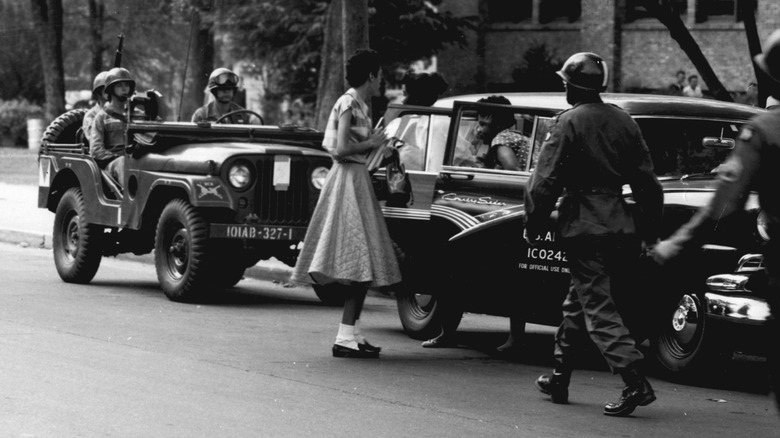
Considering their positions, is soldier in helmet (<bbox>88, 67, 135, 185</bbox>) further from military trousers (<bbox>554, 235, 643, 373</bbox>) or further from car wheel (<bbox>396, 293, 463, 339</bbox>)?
military trousers (<bbox>554, 235, 643, 373</bbox>)

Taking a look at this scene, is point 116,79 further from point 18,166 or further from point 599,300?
point 18,166

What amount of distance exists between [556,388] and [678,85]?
23452mm

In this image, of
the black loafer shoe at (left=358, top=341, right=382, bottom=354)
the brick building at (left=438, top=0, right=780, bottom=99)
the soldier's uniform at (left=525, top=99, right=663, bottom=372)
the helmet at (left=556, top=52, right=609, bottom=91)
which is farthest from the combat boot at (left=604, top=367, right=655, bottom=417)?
the brick building at (left=438, top=0, right=780, bottom=99)

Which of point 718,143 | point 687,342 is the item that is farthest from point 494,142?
point 687,342

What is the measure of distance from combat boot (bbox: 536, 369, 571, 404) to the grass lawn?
21.4 metres

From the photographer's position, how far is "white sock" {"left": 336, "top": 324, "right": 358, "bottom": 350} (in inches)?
343

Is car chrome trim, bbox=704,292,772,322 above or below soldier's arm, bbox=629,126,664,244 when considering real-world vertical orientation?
below

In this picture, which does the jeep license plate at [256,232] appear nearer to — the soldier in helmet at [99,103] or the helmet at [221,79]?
the helmet at [221,79]

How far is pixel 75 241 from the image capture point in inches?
507

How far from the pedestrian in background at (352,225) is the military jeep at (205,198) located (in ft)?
8.23

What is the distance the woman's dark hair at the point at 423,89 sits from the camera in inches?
422

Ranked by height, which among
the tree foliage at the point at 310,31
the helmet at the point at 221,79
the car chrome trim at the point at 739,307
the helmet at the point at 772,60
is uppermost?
the tree foliage at the point at 310,31

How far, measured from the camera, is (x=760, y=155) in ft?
15.9

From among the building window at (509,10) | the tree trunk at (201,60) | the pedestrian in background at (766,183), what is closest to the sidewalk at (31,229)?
the pedestrian in background at (766,183)
